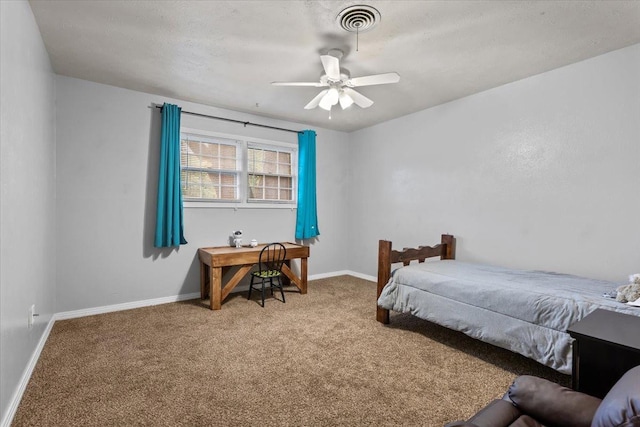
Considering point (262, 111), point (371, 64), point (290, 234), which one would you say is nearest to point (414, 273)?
point (371, 64)

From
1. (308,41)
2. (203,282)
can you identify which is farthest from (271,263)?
(308,41)

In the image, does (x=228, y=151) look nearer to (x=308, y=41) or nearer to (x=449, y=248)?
(x=308, y=41)

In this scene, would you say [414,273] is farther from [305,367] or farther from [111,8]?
[111,8]

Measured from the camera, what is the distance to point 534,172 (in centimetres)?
324

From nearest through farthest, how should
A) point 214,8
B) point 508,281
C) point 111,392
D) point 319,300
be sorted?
point 111,392, point 214,8, point 508,281, point 319,300

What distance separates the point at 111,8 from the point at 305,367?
284cm

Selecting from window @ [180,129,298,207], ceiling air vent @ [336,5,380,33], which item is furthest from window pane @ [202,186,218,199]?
ceiling air vent @ [336,5,380,33]

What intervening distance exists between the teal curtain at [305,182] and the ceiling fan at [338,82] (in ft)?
5.71

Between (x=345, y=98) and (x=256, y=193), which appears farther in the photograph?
(x=256, y=193)

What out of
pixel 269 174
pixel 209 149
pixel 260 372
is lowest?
pixel 260 372

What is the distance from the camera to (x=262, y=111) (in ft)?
14.6

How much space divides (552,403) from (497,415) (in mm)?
202

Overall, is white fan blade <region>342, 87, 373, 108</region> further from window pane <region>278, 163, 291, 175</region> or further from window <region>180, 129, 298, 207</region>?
window pane <region>278, 163, 291, 175</region>

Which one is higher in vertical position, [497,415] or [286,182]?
[286,182]
